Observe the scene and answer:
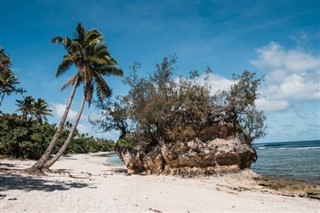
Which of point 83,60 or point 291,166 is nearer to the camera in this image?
point 83,60

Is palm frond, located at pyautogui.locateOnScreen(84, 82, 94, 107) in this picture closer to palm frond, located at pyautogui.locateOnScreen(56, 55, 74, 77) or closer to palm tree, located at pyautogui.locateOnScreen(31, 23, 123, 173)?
palm tree, located at pyautogui.locateOnScreen(31, 23, 123, 173)

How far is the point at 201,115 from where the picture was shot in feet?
73.2

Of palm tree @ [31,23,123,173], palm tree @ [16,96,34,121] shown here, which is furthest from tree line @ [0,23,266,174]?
palm tree @ [16,96,34,121]

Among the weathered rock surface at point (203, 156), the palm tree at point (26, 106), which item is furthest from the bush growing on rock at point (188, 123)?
the palm tree at point (26, 106)

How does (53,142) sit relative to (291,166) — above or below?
above

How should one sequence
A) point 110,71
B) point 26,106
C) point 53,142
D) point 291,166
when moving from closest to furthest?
point 53,142 < point 110,71 < point 291,166 < point 26,106

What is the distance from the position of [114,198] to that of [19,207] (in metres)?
3.54

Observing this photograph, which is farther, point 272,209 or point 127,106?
point 127,106

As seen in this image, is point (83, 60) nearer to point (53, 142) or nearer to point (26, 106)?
point (53, 142)

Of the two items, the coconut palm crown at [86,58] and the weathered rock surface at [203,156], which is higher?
the coconut palm crown at [86,58]

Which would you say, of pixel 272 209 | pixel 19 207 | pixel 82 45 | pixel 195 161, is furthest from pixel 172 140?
pixel 19 207

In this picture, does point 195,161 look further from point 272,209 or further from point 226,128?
point 272,209

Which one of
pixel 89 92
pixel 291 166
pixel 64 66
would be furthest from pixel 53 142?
pixel 291 166

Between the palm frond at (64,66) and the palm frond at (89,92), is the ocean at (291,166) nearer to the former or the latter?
the palm frond at (89,92)
